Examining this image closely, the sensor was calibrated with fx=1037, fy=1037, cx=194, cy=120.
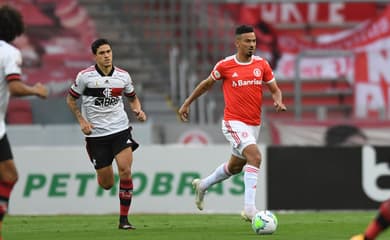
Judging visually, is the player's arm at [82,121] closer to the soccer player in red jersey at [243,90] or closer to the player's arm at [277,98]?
the soccer player in red jersey at [243,90]

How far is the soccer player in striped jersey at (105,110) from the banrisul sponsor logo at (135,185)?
6151mm

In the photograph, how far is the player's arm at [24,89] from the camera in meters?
9.38

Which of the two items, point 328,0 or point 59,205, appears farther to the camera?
point 328,0

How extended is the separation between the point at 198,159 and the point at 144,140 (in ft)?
6.57

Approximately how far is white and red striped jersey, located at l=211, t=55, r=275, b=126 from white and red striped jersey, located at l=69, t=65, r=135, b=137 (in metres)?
1.25

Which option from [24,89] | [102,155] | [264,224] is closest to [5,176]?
[24,89]

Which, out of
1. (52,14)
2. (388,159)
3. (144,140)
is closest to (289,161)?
(388,159)

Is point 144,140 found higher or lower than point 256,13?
lower

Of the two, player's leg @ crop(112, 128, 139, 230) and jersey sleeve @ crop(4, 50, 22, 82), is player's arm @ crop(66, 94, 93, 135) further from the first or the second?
jersey sleeve @ crop(4, 50, 22, 82)

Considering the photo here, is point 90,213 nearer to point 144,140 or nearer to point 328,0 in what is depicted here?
point 144,140

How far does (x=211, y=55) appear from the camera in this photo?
2528cm

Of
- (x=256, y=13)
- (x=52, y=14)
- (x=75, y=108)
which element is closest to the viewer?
(x=75, y=108)

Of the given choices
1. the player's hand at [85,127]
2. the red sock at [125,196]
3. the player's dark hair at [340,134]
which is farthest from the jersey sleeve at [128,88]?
the player's dark hair at [340,134]

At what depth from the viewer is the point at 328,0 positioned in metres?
25.8
